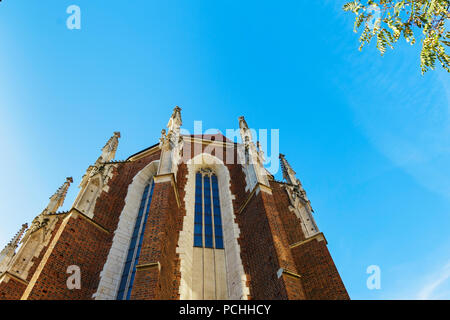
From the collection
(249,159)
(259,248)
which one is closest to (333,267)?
(259,248)

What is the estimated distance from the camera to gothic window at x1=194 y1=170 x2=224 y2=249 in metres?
10.8

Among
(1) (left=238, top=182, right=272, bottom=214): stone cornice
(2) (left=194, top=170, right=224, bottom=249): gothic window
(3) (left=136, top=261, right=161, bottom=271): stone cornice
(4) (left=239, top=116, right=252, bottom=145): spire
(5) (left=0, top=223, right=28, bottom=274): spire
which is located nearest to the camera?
(3) (left=136, top=261, right=161, bottom=271): stone cornice

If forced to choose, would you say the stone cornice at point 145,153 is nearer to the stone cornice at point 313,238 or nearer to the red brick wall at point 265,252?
the red brick wall at point 265,252

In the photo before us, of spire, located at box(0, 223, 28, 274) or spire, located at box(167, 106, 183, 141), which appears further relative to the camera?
spire, located at box(167, 106, 183, 141)

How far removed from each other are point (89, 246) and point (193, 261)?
371cm

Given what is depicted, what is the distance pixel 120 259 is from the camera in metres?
9.86

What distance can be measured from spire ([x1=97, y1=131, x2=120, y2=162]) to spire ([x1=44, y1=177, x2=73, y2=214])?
3.82 metres

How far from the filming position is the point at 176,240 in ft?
32.7

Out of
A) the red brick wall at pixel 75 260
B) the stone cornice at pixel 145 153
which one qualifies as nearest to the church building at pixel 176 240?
the red brick wall at pixel 75 260

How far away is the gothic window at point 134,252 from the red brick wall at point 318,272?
19.9 ft

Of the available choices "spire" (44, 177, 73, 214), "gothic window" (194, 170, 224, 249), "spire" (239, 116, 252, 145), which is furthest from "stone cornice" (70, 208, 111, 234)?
"spire" (239, 116, 252, 145)

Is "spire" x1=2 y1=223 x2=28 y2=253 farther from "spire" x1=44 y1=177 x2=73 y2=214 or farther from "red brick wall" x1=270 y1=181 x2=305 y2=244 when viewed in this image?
"red brick wall" x1=270 y1=181 x2=305 y2=244

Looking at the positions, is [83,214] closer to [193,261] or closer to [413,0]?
[193,261]

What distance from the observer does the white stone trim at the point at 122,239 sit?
893 centimetres
